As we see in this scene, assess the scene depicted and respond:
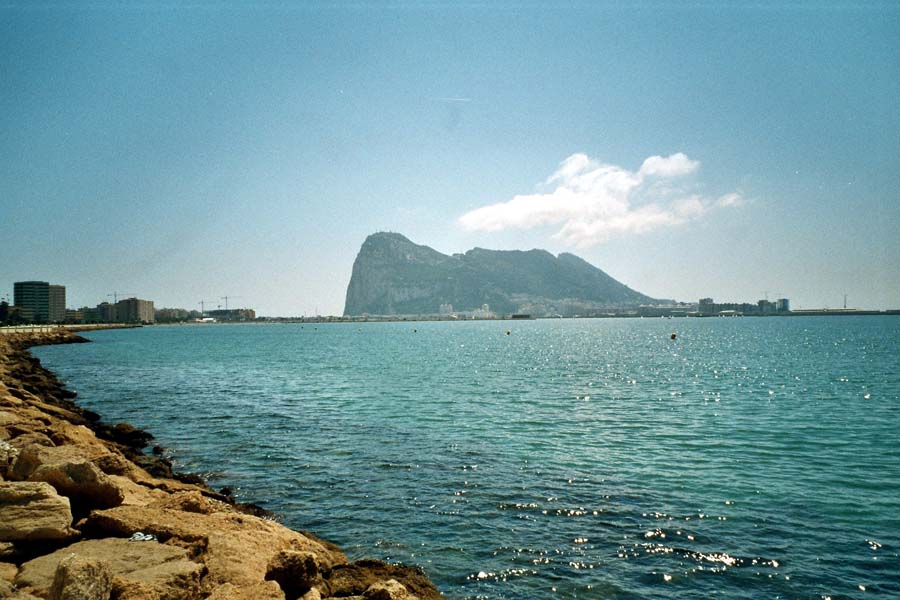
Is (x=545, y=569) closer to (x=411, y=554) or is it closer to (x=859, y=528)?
(x=411, y=554)

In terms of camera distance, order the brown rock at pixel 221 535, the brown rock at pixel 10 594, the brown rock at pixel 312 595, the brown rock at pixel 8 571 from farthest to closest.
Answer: the brown rock at pixel 221 535
the brown rock at pixel 312 595
the brown rock at pixel 8 571
the brown rock at pixel 10 594

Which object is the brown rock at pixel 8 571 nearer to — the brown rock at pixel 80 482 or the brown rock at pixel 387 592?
the brown rock at pixel 80 482

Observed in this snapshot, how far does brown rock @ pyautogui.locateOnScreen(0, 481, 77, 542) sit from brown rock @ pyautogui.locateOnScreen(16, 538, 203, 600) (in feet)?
1.36

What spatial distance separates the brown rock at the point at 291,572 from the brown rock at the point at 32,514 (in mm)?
3325

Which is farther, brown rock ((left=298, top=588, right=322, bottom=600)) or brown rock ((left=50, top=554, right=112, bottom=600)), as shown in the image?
brown rock ((left=298, top=588, right=322, bottom=600))

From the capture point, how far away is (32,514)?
25.2ft

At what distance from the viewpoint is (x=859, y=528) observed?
12.3 m

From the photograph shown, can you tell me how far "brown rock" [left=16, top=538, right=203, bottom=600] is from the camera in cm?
614

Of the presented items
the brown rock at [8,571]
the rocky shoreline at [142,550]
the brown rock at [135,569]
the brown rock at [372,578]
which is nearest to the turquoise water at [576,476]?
the brown rock at [372,578]

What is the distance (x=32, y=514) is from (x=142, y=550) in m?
1.73

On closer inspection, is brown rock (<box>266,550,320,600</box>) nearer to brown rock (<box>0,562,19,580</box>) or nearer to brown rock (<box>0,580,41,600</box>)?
brown rock (<box>0,580,41,600</box>)

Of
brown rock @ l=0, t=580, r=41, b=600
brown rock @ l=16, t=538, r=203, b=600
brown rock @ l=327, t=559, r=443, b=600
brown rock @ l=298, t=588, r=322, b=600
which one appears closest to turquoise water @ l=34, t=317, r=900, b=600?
brown rock @ l=327, t=559, r=443, b=600

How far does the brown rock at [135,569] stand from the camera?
6141 millimetres

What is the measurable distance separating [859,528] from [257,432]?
21.3 metres
